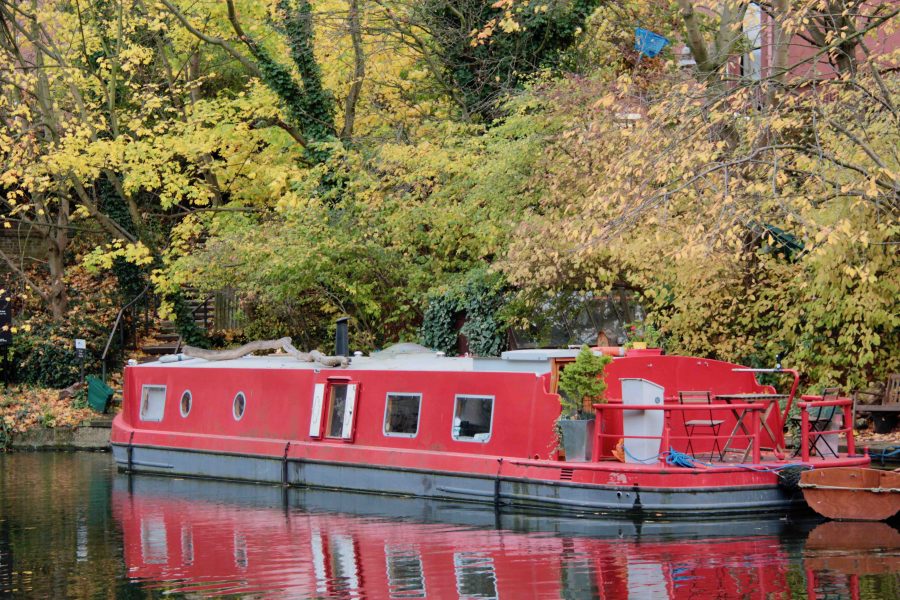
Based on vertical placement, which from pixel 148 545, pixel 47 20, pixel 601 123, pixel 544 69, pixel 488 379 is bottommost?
pixel 148 545

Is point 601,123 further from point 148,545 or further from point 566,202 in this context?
point 148,545

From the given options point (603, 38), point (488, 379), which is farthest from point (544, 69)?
point (488, 379)

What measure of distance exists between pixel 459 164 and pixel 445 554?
12470 millimetres

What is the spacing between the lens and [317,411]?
18.9 meters

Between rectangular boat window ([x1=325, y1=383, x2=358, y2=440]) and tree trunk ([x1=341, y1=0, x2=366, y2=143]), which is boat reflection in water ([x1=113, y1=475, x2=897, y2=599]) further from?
tree trunk ([x1=341, y1=0, x2=366, y2=143])

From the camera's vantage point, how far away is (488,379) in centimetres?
1647

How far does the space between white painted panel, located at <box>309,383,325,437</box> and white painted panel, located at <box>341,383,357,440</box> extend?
1.83ft

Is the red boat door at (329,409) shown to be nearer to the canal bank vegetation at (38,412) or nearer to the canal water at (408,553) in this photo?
the canal water at (408,553)

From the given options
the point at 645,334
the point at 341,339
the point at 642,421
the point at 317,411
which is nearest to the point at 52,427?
the point at 341,339

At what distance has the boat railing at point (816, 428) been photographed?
1511 cm

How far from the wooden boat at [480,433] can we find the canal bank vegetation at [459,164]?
6.95 ft

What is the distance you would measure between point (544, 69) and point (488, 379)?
10.7 meters

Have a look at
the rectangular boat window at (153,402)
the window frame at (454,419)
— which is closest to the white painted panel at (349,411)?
the window frame at (454,419)

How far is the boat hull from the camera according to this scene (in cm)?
Result: 1451
